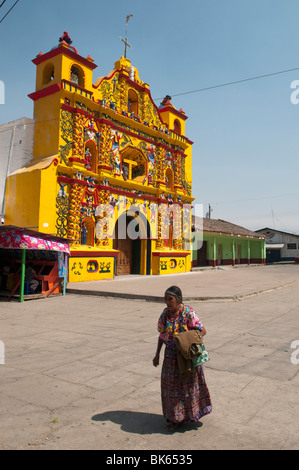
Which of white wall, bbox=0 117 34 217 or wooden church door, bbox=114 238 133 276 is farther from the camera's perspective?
wooden church door, bbox=114 238 133 276

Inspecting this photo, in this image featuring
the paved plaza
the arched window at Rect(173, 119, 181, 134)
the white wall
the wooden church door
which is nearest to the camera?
the paved plaza

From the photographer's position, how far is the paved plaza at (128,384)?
298 cm

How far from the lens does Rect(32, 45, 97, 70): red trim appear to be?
52.6ft

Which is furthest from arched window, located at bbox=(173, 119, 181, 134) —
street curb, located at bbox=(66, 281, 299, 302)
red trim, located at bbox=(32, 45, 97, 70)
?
street curb, located at bbox=(66, 281, 299, 302)

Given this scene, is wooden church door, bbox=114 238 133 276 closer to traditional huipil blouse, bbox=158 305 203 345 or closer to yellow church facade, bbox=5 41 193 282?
yellow church facade, bbox=5 41 193 282

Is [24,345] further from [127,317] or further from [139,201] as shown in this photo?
[139,201]

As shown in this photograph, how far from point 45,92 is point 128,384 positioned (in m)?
15.1

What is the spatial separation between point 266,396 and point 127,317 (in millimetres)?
4960

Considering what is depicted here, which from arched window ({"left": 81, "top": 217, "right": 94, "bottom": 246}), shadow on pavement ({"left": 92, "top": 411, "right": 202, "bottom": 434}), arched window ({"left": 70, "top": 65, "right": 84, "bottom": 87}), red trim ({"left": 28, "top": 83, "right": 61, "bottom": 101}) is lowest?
shadow on pavement ({"left": 92, "top": 411, "right": 202, "bottom": 434})

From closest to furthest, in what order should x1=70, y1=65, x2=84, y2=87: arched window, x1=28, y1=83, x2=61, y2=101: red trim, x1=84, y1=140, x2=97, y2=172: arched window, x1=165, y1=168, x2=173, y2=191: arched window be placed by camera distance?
x1=28, y1=83, x2=61, y2=101: red trim, x1=70, y1=65, x2=84, y2=87: arched window, x1=84, y1=140, x2=97, y2=172: arched window, x1=165, y1=168, x2=173, y2=191: arched window

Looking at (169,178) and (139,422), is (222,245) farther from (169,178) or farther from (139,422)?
(139,422)

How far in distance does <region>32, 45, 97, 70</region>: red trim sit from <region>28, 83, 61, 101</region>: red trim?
173 cm

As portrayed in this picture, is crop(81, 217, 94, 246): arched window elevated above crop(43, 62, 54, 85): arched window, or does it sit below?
below

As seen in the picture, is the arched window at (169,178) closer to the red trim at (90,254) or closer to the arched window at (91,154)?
the arched window at (91,154)
